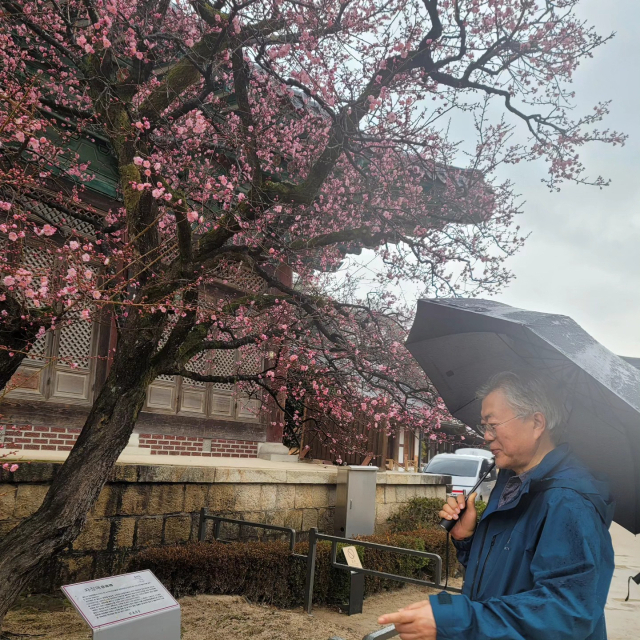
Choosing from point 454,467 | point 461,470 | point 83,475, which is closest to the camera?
point 83,475

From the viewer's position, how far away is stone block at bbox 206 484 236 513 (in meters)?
7.84

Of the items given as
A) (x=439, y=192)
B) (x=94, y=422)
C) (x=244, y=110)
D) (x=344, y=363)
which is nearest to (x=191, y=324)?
(x=94, y=422)

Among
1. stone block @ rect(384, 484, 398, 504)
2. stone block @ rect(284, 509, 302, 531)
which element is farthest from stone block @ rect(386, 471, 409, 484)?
stone block @ rect(284, 509, 302, 531)

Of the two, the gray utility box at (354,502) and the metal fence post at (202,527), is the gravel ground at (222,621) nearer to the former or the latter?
the metal fence post at (202,527)

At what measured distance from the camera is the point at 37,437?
8164mm

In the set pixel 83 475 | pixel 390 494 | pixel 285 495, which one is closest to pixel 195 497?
pixel 285 495

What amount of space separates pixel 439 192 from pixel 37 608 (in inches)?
376

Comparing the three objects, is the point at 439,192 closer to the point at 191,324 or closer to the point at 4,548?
the point at 191,324

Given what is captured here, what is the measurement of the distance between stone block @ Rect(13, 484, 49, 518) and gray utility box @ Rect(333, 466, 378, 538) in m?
4.32

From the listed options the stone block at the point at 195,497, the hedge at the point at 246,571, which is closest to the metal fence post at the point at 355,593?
the hedge at the point at 246,571

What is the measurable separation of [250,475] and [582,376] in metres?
6.69

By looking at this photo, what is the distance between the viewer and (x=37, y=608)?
5.82 meters

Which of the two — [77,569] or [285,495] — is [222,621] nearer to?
[77,569]

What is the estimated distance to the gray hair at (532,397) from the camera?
205cm
